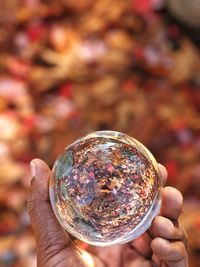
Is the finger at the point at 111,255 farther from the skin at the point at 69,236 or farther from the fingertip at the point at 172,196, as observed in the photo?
the fingertip at the point at 172,196

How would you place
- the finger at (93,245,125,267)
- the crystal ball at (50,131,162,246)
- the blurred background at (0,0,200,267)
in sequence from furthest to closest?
1. the blurred background at (0,0,200,267)
2. the finger at (93,245,125,267)
3. the crystal ball at (50,131,162,246)

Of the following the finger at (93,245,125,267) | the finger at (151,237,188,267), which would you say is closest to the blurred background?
the finger at (93,245,125,267)

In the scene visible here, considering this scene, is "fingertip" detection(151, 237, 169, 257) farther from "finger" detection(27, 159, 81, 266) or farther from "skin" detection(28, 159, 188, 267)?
"finger" detection(27, 159, 81, 266)

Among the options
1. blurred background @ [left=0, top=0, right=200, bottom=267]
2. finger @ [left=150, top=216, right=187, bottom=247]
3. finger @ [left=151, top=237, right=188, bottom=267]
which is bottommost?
blurred background @ [left=0, top=0, right=200, bottom=267]

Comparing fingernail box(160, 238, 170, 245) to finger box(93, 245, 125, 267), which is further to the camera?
finger box(93, 245, 125, 267)

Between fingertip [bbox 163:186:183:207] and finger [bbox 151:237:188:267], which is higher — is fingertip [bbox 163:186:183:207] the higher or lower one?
the higher one

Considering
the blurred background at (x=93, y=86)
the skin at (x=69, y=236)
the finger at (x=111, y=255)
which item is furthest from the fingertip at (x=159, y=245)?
the blurred background at (x=93, y=86)

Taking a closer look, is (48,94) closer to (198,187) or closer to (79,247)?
(198,187)

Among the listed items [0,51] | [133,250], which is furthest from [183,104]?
[133,250]
